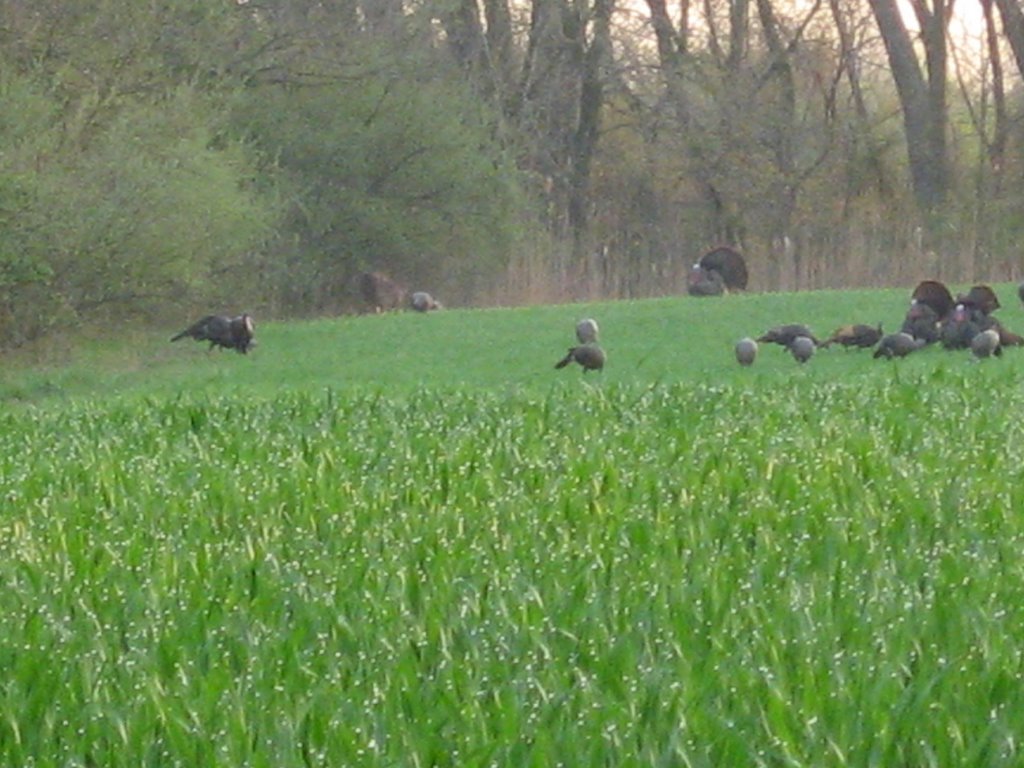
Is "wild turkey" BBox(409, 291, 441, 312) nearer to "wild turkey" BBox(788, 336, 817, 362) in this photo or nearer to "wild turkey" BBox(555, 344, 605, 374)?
"wild turkey" BBox(555, 344, 605, 374)

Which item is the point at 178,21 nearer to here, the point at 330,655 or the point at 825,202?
the point at 825,202

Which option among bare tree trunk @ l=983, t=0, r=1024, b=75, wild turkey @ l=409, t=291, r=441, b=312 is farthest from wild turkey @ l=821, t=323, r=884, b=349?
bare tree trunk @ l=983, t=0, r=1024, b=75

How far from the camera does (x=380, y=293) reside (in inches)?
1313

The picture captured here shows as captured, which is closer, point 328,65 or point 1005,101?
point 328,65

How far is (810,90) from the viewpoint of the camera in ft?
141

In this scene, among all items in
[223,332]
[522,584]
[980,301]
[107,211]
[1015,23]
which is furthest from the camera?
[1015,23]

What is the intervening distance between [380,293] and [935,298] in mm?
15745

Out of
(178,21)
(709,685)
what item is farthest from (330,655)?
(178,21)

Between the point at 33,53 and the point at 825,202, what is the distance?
21868 mm

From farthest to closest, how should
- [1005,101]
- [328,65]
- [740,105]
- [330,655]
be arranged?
[1005,101], [740,105], [328,65], [330,655]

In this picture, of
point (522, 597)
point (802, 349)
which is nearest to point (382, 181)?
point (802, 349)

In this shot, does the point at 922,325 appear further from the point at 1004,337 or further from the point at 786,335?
the point at 786,335

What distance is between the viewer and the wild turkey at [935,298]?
1906 cm

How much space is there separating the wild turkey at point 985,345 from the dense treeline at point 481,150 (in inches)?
409
